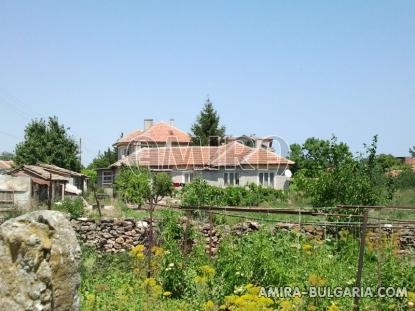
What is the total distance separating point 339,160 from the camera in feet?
54.7

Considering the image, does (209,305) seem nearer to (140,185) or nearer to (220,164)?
(140,185)

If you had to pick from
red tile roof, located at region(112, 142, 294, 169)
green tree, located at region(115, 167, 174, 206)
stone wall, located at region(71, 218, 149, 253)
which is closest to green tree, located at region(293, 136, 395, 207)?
stone wall, located at region(71, 218, 149, 253)

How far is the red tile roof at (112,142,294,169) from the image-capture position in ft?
147

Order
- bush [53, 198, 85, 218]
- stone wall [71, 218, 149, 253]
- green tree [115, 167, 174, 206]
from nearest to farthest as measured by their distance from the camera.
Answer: stone wall [71, 218, 149, 253] < bush [53, 198, 85, 218] < green tree [115, 167, 174, 206]

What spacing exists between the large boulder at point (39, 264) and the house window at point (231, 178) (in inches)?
1594

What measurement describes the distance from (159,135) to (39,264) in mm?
54221

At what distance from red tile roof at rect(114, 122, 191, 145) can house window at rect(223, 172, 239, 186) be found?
43.3ft

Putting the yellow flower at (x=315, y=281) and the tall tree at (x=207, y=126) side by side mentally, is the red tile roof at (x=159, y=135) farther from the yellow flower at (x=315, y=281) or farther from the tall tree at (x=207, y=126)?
the yellow flower at (x=315, y=281)

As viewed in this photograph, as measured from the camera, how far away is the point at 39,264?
4.54 m

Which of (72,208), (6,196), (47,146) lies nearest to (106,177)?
(47,146)

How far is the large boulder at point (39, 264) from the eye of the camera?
4434 millimetres

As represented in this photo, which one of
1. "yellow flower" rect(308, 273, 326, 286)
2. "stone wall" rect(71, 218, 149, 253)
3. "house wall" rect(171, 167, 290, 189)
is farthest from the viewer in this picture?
"house wall" rect(171, 167, 290, 189)

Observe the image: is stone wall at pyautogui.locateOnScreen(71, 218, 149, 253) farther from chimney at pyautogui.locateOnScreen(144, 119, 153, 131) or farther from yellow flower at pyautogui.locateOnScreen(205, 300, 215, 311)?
chimney at pyautogui.locateOnScreen(144, 119, 153, 131)

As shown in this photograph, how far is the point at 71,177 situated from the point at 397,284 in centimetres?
3637
